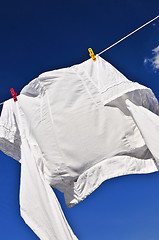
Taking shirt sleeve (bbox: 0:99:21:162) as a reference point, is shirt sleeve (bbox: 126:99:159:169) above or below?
below

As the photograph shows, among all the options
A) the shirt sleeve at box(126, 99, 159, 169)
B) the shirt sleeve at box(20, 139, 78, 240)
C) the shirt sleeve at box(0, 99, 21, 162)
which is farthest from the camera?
the shirt sleeve at box(0, 99, 21, 162)

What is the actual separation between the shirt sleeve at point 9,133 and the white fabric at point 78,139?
0.34 ft

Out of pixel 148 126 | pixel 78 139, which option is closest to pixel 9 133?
pixel 78 139

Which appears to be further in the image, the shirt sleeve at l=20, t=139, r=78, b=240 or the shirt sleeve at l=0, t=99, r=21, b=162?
the shirt sleeve at l=0, t=99, r=21, b=162

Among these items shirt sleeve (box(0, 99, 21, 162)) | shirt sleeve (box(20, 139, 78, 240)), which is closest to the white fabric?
shirt sleeve (box(20, 139, 78, 240))

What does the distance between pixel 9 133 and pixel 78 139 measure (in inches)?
19.3

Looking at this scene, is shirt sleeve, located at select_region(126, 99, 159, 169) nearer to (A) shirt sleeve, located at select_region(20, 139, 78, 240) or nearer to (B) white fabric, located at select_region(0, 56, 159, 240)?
(B) white fabric, located at select_region(0, 56, 159, 240)

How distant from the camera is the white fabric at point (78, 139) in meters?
1.46

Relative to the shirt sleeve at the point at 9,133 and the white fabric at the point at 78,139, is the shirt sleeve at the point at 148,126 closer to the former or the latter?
the white fabric at the point at 78,139

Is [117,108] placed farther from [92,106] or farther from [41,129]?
[41,129]

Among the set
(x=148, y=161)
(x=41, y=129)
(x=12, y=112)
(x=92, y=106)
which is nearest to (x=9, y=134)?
(x=12, y=112)

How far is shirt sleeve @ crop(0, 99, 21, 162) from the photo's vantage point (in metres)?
1.74

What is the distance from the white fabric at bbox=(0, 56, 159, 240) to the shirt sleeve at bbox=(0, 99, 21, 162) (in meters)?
0.10

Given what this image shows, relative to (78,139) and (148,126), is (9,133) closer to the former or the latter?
(78,139)
